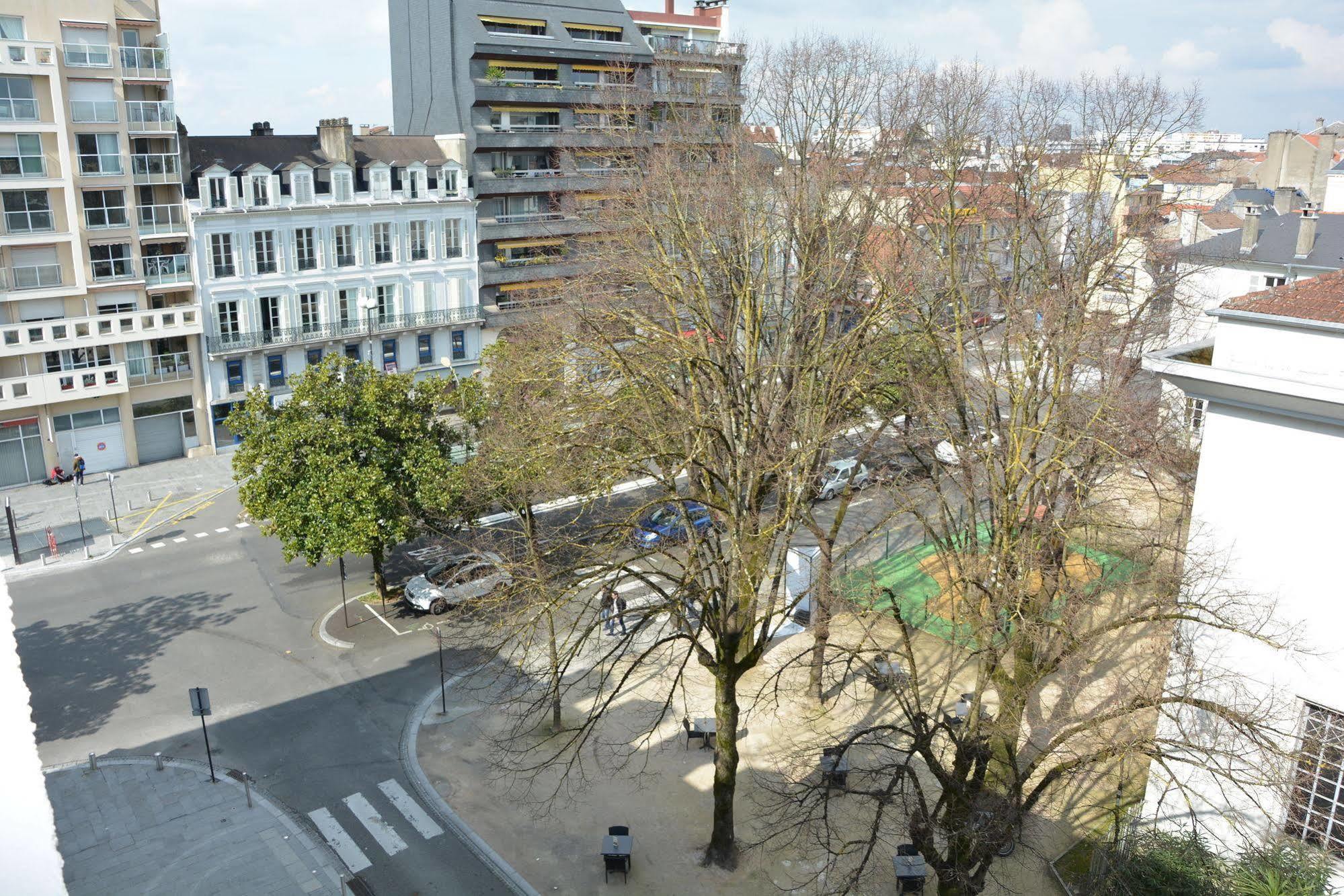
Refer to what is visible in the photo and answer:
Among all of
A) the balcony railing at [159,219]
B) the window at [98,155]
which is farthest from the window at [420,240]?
the window at [98,155]

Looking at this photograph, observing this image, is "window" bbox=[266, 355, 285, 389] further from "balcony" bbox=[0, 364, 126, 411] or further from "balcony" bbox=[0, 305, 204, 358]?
"balcony" bbox=[0, 364, 126, 411]

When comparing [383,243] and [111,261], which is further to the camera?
[383,243]

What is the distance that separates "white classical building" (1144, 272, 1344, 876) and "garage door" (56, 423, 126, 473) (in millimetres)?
39542

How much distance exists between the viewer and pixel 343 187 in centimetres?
Result: 4450

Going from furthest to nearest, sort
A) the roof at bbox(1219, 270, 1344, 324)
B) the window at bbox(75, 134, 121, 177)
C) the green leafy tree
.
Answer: the window at bbox(75, 134, 121, 177) → the green leafy tree → the roof at bbox(1219, 270, 1344, 324)

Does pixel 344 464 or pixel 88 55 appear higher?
pixel 88 55

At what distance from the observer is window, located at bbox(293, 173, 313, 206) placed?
4309cm

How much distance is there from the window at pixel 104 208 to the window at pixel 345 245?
27.1 ft

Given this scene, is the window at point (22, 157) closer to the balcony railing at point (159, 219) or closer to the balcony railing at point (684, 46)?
the balcony railing at point (159, 219)

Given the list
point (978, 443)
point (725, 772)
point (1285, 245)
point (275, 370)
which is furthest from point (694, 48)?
point (725, 772)

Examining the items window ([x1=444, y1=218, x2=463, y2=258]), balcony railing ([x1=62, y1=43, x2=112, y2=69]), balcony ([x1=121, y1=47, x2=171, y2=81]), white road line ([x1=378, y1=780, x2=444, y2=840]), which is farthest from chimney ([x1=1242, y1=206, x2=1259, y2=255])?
balcony railing ([x1=62, y1=43, x2=112, y2=69])

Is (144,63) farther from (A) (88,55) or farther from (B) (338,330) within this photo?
(B) (338,330)

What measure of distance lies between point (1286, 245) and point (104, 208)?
48.6m

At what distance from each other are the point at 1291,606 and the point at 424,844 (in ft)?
50.1
